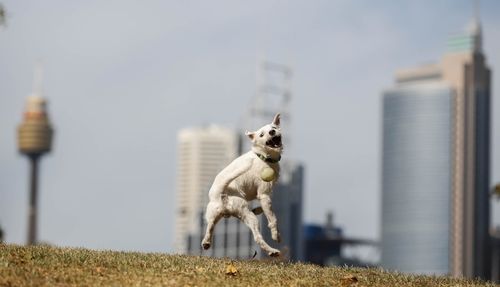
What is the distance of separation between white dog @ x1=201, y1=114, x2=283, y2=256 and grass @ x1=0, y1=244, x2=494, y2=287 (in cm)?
100

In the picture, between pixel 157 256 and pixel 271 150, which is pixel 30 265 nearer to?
pixel 157 256

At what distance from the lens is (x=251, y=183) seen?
2747 cm

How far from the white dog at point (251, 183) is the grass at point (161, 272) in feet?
3.27

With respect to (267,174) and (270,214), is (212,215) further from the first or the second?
(267,174)

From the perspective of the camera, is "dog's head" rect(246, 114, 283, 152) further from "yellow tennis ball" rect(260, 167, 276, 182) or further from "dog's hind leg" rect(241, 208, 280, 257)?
"dog's hind leg" rect(241, 208, 280, 257)

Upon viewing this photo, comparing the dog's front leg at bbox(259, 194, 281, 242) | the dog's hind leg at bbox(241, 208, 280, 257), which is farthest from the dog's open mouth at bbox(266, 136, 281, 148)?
the dog's hind leg at bbox(241, 208, 280, 257)

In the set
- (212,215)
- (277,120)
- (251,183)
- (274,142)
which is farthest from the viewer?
(277,120)

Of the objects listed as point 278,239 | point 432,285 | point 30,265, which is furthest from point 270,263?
point 30,265

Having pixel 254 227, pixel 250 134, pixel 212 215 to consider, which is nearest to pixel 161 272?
pixel 254 227

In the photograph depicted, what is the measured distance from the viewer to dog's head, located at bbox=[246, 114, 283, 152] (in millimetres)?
27250

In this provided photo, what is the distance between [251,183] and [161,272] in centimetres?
402

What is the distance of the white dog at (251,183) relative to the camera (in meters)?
27.3

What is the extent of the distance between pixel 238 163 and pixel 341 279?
398 cm

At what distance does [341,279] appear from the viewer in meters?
24.6
